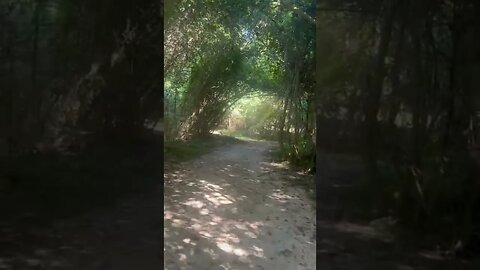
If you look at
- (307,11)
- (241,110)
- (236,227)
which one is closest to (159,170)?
(236,227)

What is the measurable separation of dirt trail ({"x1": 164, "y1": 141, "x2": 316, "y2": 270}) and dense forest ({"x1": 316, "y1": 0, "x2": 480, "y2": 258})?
47cm

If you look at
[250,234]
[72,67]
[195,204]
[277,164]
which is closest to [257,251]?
[250,234]

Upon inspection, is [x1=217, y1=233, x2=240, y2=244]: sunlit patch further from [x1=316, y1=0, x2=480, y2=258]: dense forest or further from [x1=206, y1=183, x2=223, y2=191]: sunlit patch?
[x1=316, y1=0, x2=480, y2=258]: dense forest

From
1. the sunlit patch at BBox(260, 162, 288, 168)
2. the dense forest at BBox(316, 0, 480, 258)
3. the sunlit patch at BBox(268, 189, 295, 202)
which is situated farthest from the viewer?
the sunlit patch at BBox(260, 162, 288, 168)

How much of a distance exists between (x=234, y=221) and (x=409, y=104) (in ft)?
2.88

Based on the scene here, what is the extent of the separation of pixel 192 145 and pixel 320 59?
3.09 ft

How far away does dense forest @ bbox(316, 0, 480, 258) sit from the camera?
148 cm

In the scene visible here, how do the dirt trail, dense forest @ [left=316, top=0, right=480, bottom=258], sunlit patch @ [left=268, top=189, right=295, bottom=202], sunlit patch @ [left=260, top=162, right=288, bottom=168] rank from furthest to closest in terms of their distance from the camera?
sunlit patch @ [left=260, top=162, right=288, bottom=168] → sunlit patch @ [left=268, top=189, right=295, bottom=202] → the dirt trail → dense forest @ [left=316, top=0, right=480, bottom=258]

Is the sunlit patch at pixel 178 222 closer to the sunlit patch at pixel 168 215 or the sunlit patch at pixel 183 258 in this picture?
the sunlit patch at pixel 168 215

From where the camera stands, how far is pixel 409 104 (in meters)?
1.50

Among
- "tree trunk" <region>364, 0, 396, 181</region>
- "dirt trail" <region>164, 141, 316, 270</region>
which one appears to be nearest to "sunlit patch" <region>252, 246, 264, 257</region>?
"dirt trail" <region>164, 141, 316, 270</region>

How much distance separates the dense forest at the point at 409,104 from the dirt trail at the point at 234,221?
1.53 feet

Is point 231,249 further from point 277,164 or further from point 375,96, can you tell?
point 375,96

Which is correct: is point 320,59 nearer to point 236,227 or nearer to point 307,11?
point 307,11
